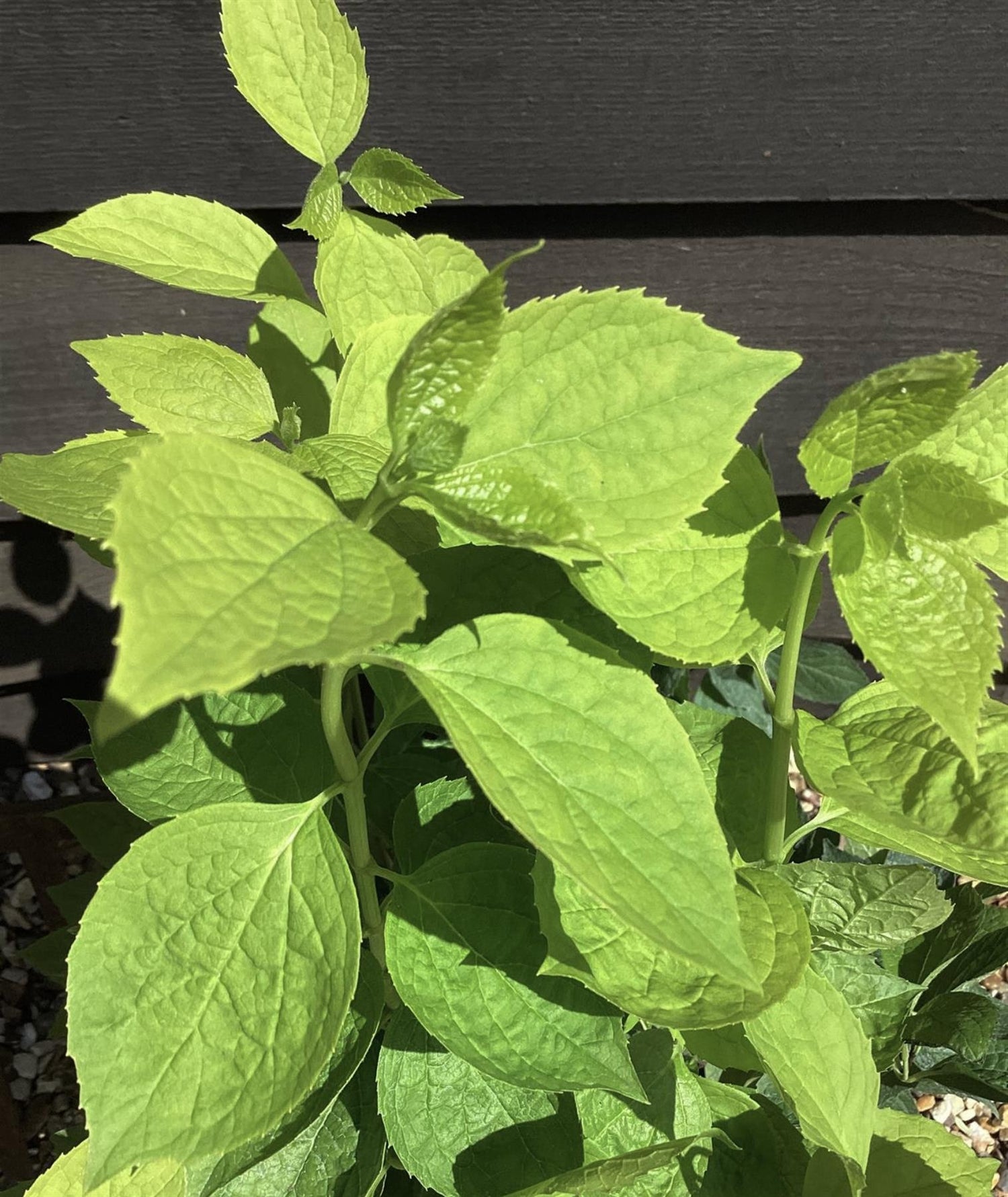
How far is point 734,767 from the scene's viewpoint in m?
0.73

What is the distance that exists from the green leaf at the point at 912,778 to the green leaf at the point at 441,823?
27cm

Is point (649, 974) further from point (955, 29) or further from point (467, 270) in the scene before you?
point (955, 29)

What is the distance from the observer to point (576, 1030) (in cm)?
64

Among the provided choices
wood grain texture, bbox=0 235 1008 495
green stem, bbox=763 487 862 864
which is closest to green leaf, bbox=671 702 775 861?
green stem, bbox=763 487 862 864

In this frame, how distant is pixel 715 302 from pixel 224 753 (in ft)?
3.46

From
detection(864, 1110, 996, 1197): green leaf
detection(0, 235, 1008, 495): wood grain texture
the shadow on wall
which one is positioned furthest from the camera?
the shadow on wall

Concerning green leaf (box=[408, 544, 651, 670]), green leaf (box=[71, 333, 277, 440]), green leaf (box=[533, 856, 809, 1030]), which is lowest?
green leaf (box=[533, 856, 809, 1030])

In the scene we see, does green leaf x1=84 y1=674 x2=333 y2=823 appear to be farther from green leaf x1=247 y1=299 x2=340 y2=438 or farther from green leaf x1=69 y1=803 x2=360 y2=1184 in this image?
green leaf x1=247 y1=299 x2=340 y2=438

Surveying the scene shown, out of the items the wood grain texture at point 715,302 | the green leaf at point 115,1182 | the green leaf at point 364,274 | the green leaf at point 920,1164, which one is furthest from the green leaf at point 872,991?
the wood grain texture at point 715,302

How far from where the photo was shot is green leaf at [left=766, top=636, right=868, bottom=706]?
143cm

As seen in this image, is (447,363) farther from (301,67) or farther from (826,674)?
(826,674)

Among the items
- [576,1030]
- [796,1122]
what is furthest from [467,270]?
[796,1122]

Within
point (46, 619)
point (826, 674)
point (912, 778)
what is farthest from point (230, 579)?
point (46, 619)

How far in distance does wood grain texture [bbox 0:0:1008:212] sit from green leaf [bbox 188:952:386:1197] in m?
0.98
